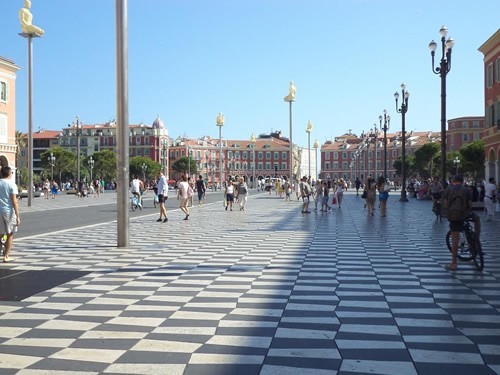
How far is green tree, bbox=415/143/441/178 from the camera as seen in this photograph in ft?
345

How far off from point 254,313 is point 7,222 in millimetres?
5835

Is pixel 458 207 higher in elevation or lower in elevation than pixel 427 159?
lower

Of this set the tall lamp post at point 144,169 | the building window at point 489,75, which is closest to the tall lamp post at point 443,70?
the building window at point 489,75

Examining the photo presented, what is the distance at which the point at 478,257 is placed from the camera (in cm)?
1038

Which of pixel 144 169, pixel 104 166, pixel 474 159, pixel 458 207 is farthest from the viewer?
pixel 104 166

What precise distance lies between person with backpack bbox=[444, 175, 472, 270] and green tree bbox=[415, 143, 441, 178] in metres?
95.3

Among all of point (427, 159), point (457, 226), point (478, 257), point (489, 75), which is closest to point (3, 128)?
point (489, 75)

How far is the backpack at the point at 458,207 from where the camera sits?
10.3 m

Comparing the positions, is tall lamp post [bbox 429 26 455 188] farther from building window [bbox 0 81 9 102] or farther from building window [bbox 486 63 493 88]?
building window [bbox 0 81 9 102]

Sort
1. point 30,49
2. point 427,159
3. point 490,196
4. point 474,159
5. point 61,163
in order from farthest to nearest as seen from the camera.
Result: point 427,159
point 61,163
point 474,159
point 30,49
point 490,196

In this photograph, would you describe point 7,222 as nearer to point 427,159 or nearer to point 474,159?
point 474,159

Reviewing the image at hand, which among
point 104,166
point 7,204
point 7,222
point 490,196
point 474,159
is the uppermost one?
point 104,166

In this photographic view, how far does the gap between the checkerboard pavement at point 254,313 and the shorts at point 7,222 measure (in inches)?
29.2

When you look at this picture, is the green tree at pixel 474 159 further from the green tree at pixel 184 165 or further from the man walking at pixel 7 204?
the man walking at pixel 7 204
